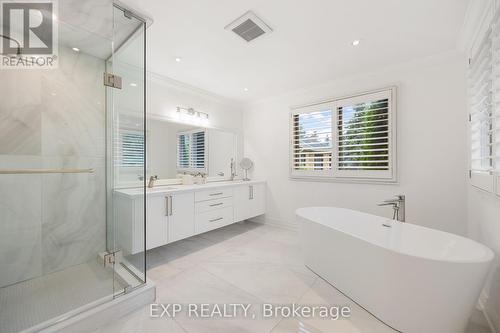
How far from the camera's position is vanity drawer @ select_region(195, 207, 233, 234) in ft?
9.09

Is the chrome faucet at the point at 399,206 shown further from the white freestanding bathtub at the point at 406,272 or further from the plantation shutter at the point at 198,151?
the plantation shutter at the point at 198,151

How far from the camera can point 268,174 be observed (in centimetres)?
395

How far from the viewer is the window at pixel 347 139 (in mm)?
2711

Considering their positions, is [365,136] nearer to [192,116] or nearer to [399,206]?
[399,206]

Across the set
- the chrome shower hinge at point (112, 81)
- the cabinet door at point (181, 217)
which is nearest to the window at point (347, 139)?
the cabinet door at point (181, 217)

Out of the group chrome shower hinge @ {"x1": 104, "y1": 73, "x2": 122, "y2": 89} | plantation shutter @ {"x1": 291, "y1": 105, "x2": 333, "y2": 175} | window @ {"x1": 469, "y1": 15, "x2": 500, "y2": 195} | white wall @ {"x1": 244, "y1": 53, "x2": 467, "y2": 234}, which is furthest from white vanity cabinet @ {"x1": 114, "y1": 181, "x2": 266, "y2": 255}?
window @ {"x1": 469, "y1": 15, "x2": 500, "y2": 195}

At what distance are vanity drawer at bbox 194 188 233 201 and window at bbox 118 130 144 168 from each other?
84 centimetres

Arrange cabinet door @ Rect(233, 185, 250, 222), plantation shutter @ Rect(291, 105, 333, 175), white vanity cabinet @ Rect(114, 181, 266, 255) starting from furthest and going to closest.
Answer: cabinet door @ Rect(233, 185, 250, 222)
plantation shutter @ Rect(291, 105, 333, 175)
white vanity cabinet @ Rect(114, 181, 266, 255)

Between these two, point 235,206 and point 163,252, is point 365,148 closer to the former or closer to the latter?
point 235,206

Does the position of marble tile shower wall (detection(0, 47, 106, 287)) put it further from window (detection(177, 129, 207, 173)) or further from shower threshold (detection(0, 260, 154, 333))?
window (detection(177, 129, 207, 173))

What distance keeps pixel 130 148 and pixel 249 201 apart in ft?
6.68

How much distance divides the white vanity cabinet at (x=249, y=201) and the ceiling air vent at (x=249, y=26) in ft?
7.12

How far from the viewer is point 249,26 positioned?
191 cm

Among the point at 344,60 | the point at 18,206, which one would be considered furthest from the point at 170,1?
the point at 18,206
